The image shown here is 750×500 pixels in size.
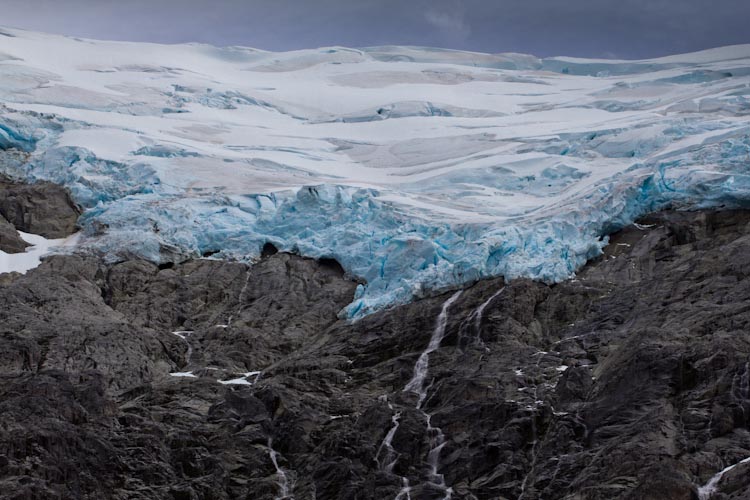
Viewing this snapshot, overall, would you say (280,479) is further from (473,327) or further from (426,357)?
(473,327)

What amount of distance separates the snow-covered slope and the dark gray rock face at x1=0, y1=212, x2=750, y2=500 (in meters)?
1.72

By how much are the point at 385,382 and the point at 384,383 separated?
0.24ft

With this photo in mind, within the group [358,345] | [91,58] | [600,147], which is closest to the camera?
[358,345]

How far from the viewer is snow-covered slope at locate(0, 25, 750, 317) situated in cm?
4231

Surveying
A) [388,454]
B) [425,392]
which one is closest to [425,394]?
[425,392]

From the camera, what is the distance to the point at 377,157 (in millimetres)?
58906

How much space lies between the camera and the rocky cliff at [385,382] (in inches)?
1112

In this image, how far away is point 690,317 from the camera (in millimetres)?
33125

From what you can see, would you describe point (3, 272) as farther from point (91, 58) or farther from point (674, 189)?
point (91, 58)

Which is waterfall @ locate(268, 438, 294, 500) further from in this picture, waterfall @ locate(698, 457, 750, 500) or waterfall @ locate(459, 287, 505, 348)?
waterfall @ locate(698, 457, 750, 500)

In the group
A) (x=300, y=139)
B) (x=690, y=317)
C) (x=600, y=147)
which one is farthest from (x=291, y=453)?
(x=300, y=139)

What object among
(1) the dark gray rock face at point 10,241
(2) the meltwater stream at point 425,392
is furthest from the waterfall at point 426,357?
(1) the dark gray rock face at point 10,241

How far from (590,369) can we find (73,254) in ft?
69.9

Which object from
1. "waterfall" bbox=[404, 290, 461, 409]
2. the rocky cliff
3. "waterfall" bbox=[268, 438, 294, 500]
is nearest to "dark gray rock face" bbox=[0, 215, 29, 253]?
the rocky cliff
